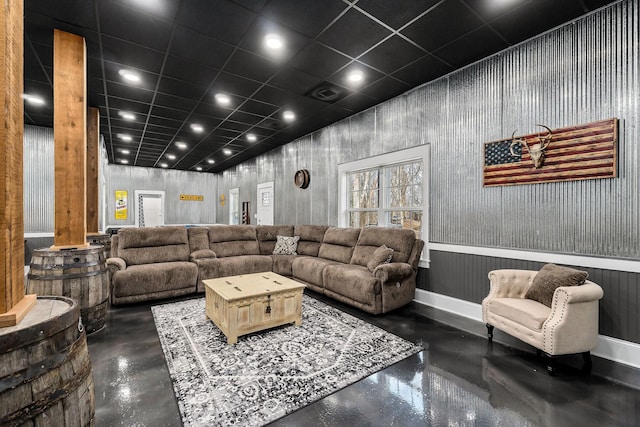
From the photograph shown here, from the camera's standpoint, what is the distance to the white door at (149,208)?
9.92m

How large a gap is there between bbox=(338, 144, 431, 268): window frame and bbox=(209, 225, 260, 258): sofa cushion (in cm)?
169

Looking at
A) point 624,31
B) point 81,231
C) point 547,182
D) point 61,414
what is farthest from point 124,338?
point 624,31

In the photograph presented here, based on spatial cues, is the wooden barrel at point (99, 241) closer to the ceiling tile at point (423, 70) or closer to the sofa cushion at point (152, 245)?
the sofa cushion at point (152, 245)

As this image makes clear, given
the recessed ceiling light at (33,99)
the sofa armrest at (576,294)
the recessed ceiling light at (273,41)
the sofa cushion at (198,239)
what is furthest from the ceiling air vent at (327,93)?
the recessed ceiling light at (33,99)

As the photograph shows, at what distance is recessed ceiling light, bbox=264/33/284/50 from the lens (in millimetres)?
2850

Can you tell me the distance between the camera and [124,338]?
2744mm

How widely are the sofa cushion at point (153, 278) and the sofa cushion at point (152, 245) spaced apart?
202 millimetres

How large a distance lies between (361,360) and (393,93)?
3.55 m

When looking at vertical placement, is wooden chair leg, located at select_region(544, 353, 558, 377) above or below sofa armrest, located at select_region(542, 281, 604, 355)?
below

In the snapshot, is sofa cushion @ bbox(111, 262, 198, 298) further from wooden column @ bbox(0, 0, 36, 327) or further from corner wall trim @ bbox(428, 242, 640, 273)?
corner wall trim @ bbox(428, 242, 640, 273)

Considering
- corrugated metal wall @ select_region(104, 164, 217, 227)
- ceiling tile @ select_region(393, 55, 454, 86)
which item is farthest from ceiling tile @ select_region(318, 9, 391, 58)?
corrugated metal wall @ select_region(104, 164, 217, 227)

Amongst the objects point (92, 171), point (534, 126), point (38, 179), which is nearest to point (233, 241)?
point (92, 171)

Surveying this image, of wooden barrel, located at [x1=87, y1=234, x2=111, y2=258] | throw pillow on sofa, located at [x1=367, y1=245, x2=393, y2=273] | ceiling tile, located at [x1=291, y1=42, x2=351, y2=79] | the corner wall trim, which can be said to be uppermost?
ceiling tile, located at [x1=291, y1=42, x2=351, y2=79]

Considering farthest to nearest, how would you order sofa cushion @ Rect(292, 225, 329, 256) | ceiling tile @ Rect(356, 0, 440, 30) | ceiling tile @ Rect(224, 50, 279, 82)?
sofa cushion @ Rect(292, 225, 329, 256), ceiling tile @ Rect(224, 50, 279, 82), ceiling tile @ Rect(356, 0, 440, 30)
